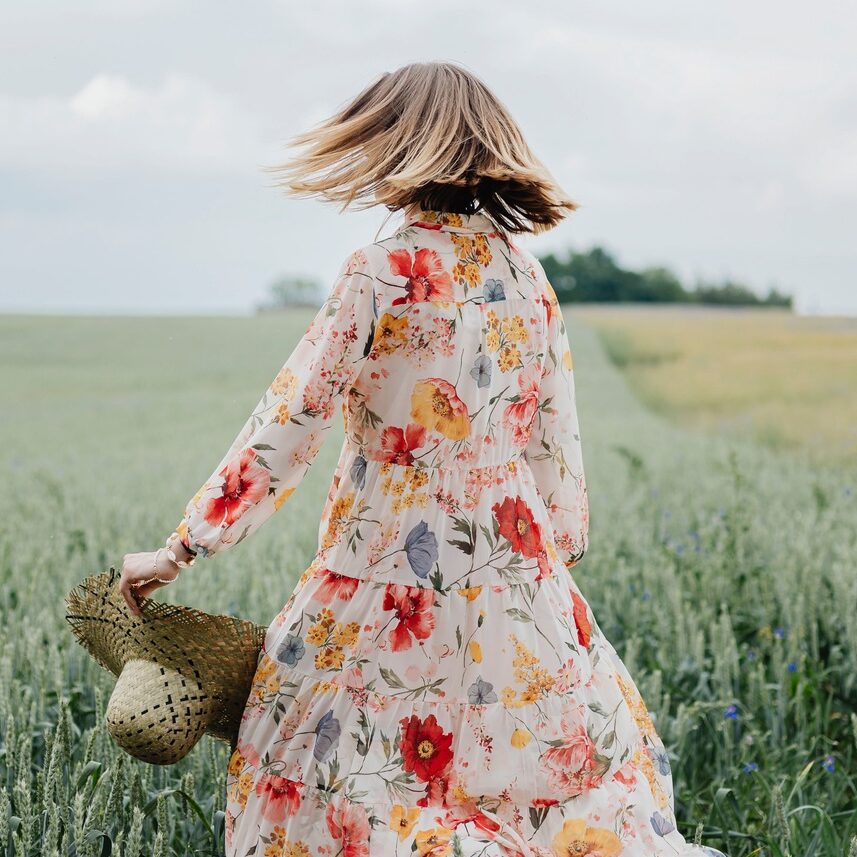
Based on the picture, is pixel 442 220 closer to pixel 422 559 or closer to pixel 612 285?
pixel 422 559

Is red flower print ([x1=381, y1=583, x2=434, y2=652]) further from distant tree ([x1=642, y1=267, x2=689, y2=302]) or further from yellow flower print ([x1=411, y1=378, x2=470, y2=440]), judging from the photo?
distant tree ([x1=642, y1=267, x2=689, y2=302])

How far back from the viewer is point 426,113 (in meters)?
1.42

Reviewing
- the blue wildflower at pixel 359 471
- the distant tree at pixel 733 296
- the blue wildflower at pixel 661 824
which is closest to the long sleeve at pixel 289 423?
the blue wildflower at pixel 359 471

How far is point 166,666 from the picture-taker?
1.41m

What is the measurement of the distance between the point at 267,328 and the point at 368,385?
11.4 metres

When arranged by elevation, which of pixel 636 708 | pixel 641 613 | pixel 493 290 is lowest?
pixel 641 613

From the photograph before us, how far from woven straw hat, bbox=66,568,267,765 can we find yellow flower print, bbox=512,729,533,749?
38cm

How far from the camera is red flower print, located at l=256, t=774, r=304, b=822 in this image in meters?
1.35

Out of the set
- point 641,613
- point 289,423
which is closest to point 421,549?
point 289,423

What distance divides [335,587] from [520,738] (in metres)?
0.32

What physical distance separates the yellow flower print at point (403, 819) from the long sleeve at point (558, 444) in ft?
1.84

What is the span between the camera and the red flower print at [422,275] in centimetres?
138

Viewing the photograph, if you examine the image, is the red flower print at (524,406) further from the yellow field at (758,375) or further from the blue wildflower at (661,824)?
the yellow field at (758,375)

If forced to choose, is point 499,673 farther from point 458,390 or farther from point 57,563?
point 57,563
